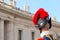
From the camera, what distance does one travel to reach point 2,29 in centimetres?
2348

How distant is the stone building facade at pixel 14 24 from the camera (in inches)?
939

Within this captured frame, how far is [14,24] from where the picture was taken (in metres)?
25.6

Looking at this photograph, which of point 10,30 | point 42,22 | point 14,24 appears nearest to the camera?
point 42,22

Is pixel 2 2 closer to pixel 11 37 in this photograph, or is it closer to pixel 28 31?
pixel 11 37

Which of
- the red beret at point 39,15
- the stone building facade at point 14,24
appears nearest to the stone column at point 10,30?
the stone building facade at point 14,24

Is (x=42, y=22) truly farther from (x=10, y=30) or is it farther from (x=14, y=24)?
(x=14, y=24)

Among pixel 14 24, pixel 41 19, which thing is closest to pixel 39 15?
pixel 41 19

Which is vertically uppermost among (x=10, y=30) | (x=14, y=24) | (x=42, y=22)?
(x=42, y=22)

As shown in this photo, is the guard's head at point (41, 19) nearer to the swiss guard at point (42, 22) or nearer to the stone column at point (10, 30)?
the swiss guard at point (42, 22)

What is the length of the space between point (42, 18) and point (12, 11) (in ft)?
72.1

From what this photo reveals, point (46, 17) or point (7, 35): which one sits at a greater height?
point (46, 17)

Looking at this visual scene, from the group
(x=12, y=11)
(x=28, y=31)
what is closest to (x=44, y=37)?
(x=12, y=11)

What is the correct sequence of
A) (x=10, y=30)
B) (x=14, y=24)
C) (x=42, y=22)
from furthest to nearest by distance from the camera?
(x=14, y=24) < (x=10, y=30) < (x=42, y=22)

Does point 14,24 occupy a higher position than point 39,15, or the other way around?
point 39,15
